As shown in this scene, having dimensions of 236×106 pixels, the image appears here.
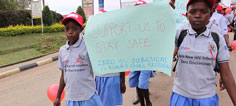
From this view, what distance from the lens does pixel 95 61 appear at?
1794 millimetres

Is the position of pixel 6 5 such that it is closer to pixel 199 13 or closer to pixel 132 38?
pixel 132 38

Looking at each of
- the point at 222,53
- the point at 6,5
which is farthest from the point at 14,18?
the point at 222,53

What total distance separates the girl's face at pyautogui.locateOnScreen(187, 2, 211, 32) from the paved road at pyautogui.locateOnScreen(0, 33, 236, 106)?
2.10m

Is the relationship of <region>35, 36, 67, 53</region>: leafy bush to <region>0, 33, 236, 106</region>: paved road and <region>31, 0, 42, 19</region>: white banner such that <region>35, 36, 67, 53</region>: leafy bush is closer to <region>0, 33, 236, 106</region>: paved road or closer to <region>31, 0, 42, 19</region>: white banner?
<region>31, 0, 42, 19</region>: white banner

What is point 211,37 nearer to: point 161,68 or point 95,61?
point 161,68

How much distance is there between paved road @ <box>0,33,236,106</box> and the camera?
141 inches

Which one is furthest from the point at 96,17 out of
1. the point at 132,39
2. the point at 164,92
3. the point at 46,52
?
the point at 46,52

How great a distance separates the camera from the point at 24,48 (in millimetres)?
9438

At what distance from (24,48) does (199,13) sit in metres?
9.55

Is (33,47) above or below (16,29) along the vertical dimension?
below

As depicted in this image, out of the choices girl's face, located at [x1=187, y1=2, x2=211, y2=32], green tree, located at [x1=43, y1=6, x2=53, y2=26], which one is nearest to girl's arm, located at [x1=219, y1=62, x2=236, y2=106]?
girl's face, located at [x1=187, y1=2, x2=211, y2=32]

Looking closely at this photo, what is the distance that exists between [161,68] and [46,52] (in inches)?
332

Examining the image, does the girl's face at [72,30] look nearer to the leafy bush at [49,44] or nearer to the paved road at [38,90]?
the paved road at [38,90]

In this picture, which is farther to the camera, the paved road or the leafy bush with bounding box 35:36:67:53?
the leafy bush with bounding box 35:36:67:53
